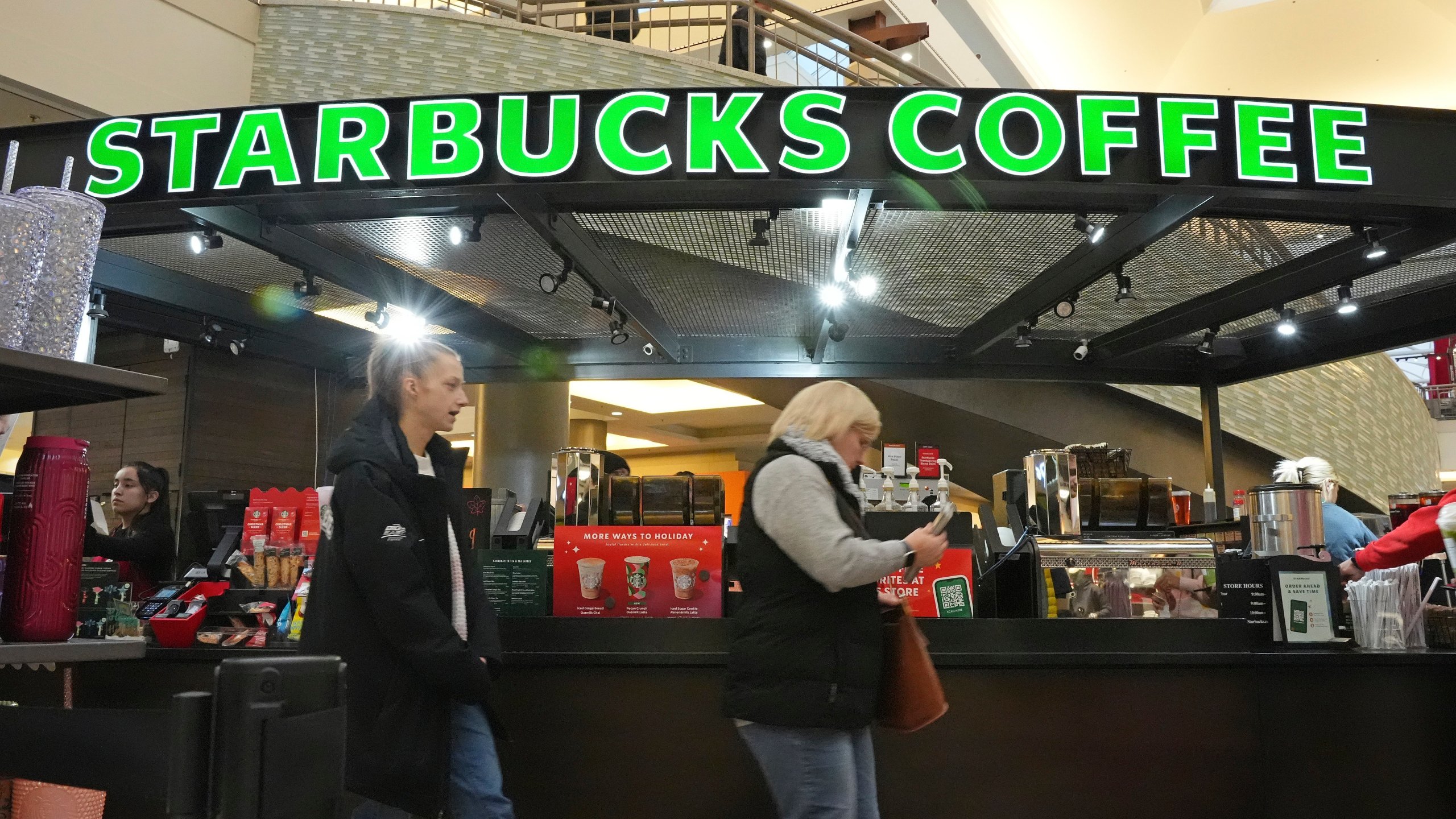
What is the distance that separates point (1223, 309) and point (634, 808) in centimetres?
434

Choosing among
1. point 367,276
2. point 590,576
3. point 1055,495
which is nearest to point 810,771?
point 590,576

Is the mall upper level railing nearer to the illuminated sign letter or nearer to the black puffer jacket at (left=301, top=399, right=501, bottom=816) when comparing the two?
the illuminated sign letter

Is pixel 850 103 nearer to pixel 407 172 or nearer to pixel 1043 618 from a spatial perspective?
pixel 407 172

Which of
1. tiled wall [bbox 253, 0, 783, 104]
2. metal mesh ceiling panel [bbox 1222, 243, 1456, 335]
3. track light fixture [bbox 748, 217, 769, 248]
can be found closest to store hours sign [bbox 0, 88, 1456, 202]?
track light fixture [bbox 748, 217, 769, 248]

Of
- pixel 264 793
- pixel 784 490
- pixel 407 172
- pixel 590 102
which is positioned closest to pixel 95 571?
pixel 407 172

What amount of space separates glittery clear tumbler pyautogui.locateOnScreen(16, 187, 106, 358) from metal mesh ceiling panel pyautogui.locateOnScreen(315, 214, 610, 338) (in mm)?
3445

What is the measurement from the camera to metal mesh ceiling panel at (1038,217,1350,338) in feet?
15.3

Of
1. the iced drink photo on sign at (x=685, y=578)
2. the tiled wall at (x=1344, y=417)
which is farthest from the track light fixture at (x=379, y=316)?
the tiled wall at (x=1344, y=417)

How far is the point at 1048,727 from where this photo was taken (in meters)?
3.23

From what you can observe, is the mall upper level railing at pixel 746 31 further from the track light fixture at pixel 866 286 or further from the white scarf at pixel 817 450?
the white scarf at pixel 817 450

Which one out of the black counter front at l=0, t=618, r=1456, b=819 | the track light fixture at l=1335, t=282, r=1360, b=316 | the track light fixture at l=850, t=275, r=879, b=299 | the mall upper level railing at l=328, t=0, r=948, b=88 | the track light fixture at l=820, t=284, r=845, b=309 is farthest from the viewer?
the mall upper level railing at l=328, t=0, r=948, b=88

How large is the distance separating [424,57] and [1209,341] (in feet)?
18.7

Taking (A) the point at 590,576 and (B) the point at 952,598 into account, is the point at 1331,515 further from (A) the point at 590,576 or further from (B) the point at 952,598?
(A) the point at 590,576

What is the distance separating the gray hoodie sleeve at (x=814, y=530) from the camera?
221 cm
